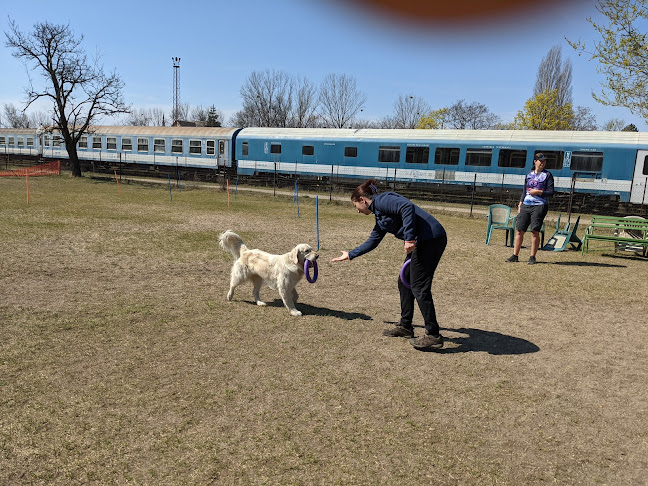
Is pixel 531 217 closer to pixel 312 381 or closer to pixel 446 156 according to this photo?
pixel 312 381

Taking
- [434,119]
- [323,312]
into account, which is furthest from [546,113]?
[323,312]

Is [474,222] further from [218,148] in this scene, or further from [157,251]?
[218,148]

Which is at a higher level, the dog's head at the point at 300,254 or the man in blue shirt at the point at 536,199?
the man in blue shirt at the point at 536,199

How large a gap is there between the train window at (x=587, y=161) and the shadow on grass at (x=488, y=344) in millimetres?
17786

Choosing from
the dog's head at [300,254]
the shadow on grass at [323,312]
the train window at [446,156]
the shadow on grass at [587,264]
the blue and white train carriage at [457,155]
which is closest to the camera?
the dog's head at [300,254]

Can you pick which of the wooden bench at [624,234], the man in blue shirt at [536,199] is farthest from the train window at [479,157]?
the man in blue shirt at [536,199]

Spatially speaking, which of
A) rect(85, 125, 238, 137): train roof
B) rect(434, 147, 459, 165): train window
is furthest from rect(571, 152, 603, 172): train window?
rect(85, 125, 238, 137): train roof

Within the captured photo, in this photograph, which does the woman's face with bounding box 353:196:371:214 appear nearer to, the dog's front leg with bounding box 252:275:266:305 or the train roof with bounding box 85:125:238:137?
the dog's front leg with bounding box 252:275:266:305

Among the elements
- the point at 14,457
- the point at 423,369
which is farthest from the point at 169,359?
the point at 423,369

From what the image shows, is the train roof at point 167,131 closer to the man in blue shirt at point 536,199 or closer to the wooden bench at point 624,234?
the wooden bench at point 624,234

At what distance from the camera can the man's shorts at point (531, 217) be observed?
897 cm

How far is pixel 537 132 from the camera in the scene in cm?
2120

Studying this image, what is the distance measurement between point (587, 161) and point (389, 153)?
933 centimetres

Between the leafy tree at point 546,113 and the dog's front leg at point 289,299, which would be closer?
the dog's front leg at point 289,299
